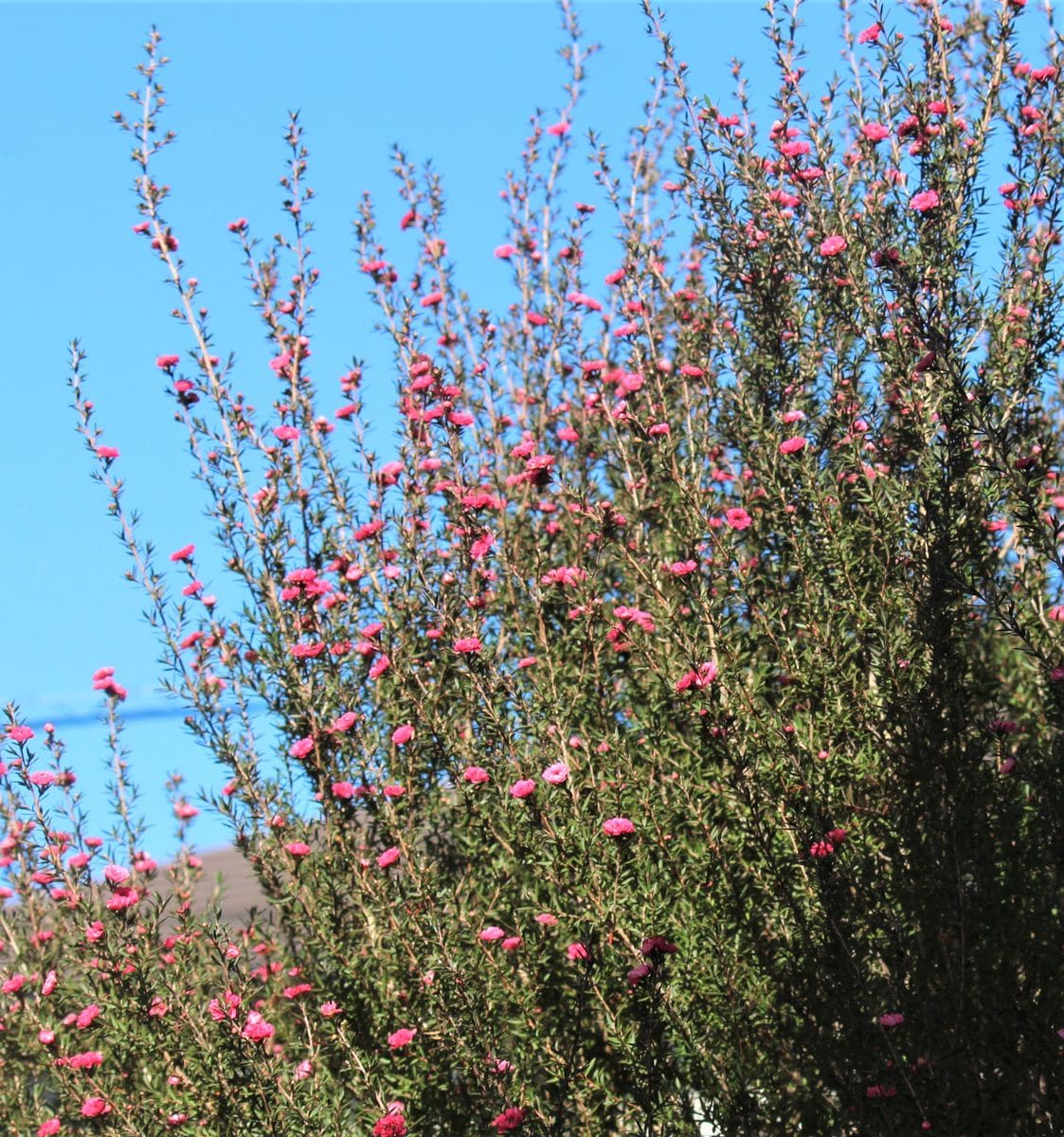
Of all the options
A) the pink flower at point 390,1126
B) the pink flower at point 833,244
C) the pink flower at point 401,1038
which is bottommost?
the pink flower at point 390,1126

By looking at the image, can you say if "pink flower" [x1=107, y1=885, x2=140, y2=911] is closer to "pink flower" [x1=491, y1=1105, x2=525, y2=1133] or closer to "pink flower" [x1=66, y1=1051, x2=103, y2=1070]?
"pink flower" [x1=66, y1=1051, x2=103, y2=1070]

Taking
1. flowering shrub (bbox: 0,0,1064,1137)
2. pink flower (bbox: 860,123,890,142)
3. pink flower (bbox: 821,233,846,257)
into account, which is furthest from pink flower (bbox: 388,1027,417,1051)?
pink flower (bbox: 860,123,890,142)

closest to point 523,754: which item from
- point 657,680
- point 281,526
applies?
point 657,680

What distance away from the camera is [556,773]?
13.1 feet

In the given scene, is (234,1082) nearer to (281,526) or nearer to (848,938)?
(848,938)

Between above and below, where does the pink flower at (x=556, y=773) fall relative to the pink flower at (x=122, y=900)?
below

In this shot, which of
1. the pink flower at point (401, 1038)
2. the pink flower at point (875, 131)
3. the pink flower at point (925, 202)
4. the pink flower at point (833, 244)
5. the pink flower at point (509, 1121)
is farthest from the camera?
the pink flower at point (875, 131)

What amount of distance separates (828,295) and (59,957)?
14.0 feet

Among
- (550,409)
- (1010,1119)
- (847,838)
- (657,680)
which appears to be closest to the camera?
(1010,1119)

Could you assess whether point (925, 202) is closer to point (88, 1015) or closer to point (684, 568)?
point (684, 568)

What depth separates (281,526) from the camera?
5.73 metres

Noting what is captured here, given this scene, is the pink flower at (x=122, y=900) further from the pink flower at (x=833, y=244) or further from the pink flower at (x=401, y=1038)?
the pink flower at (x=833, y=244)

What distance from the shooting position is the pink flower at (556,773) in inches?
157

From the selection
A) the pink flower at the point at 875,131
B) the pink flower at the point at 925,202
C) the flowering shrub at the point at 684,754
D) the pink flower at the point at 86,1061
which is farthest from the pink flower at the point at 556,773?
the pink flower at the point at 875,131
